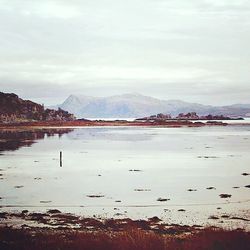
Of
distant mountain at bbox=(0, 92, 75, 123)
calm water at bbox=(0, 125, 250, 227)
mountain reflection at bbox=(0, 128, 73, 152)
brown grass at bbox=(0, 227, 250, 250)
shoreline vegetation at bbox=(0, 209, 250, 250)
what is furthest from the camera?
distant mountain at bbox=(0, 92, 75, 123)

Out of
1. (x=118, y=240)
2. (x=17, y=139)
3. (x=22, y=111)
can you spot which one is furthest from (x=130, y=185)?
(x=22, y=111)

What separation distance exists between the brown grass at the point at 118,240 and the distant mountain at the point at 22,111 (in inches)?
5835

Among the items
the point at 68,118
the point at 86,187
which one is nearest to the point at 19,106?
the point at 68,118

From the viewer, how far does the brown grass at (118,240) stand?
14148 mm

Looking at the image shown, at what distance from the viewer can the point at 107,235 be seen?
16.0m

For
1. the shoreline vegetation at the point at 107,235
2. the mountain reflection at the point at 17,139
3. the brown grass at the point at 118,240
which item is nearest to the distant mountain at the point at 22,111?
the mountain reflection at the point at 17,139

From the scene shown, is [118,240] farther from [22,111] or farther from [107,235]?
[22,111]

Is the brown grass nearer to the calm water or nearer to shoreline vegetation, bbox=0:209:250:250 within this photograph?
shoreline vegetation, bbox=0:209:250:250

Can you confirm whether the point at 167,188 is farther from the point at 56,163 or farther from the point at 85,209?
the point at 56,163

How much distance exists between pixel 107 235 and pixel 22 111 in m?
165

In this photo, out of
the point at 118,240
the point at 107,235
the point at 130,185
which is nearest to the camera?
the point at 118,240

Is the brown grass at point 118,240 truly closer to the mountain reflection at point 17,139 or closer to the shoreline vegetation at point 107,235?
the shoreline vegetation at point 107,235

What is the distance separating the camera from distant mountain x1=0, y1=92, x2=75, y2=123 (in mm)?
166650

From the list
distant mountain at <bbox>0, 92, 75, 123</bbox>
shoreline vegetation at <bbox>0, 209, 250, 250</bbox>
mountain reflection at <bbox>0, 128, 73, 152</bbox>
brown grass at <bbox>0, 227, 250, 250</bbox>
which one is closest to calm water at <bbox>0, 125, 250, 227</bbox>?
shoreline vegetation at <bbox>0, 209, 250, 250</bbox>
